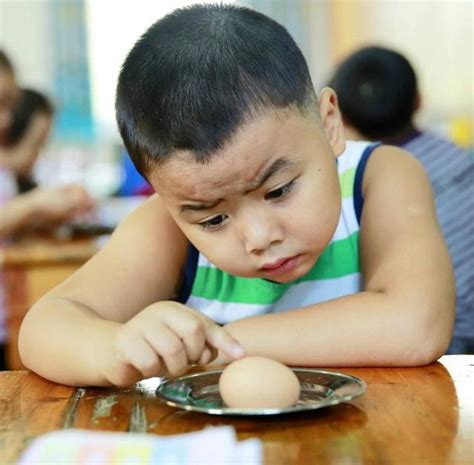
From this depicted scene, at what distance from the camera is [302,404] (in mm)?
770

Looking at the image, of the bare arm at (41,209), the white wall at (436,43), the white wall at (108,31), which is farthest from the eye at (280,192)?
the white wall at (108,31)

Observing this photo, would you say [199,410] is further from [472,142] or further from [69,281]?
[472,142]

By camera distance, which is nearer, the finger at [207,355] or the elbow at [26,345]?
the finger at [207,355]

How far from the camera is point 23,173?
12.8ft

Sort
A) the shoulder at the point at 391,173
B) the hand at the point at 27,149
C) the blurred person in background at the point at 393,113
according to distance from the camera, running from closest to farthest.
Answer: the shoulder at the point at 391,173 < the blurred person in background at the point at 393,113 < the hand at the point at 27,149

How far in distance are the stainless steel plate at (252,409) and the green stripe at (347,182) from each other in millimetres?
436

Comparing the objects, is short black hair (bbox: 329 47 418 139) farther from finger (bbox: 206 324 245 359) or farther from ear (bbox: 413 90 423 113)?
finger (bbox: 206 324 245 359)

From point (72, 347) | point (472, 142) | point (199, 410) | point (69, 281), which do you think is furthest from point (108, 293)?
point (472, 142)

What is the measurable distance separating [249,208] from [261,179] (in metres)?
0.03

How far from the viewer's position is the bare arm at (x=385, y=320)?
0.97 m

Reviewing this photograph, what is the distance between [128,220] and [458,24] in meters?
5.20

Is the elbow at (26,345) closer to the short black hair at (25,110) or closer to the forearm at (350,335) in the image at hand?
the forearm at (350,335)

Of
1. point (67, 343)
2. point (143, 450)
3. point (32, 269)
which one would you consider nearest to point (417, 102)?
point (32, 269)

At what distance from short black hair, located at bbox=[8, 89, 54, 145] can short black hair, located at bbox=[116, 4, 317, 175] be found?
285cm
